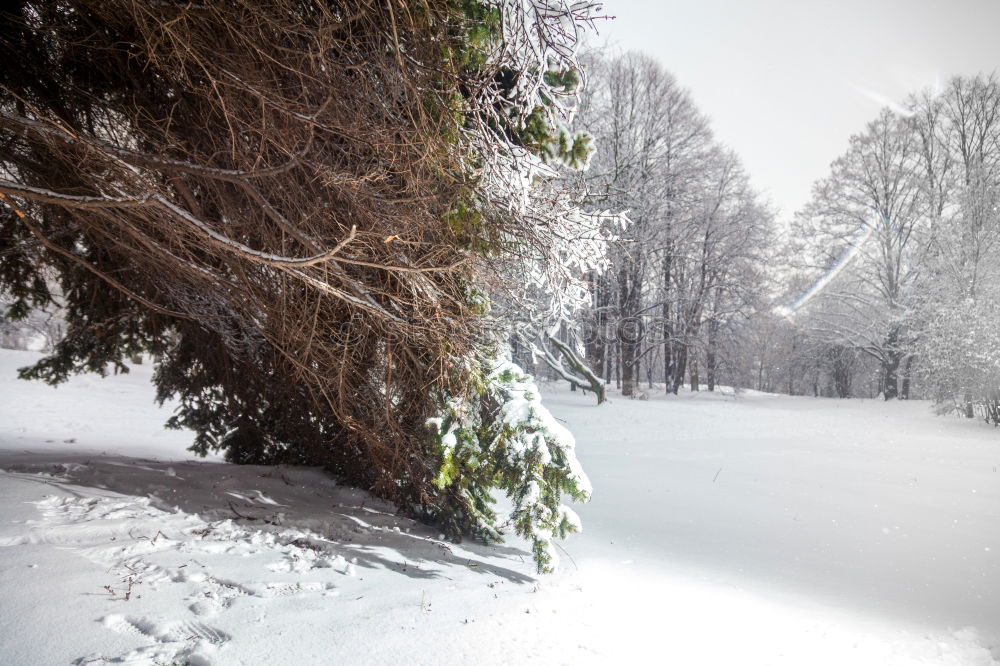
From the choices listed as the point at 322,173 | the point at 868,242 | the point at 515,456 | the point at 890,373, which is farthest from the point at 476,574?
the point at 890,373

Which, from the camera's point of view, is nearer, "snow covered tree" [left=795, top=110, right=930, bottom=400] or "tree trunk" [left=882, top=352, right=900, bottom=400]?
"snow covered tree" [left=795, top=110, right=930, bottom=400]

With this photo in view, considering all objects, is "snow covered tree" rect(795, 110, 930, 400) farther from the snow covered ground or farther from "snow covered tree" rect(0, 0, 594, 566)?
"snow covered tree" rect(0, 0, 594, 566)

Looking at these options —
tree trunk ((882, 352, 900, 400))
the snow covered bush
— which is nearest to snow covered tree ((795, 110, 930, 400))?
tree trunk ((882, 352, 900, 400))

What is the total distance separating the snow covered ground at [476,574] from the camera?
→ 7.88 ft

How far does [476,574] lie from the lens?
3566 millimetres

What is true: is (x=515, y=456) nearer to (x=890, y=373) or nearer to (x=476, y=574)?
(x=476, y=574)

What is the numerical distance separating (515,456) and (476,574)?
79 centimetres

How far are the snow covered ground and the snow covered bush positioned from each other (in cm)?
39

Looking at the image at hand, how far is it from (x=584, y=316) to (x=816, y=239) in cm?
1002

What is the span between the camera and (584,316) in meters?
16.2

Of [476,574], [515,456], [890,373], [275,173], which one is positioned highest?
[275,173]

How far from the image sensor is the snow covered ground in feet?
7.88

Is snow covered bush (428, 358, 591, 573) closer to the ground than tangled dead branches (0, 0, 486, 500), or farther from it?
closer to the ground

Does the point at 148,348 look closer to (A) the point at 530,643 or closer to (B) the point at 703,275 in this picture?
(A) the point at 530,643
